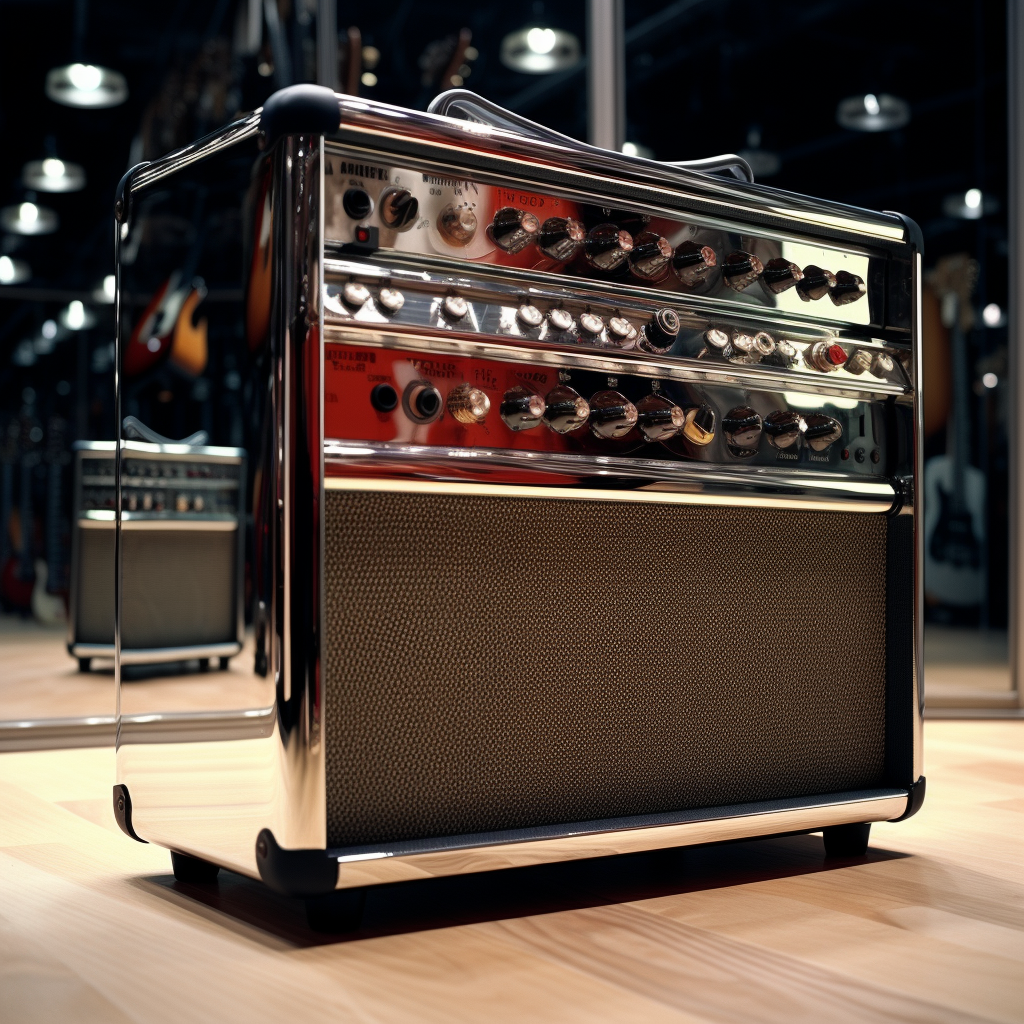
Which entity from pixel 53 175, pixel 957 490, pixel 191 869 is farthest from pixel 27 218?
pixel 957 490

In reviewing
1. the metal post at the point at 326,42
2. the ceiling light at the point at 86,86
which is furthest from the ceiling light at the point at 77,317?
the metal post at the point at 326,42

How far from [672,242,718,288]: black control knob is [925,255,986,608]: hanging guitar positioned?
202 centimetres

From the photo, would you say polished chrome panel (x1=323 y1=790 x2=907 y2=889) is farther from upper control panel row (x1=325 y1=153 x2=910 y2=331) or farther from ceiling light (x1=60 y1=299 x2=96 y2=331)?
ceiling light (x1=60 y1=299 x2=96 y2=331)

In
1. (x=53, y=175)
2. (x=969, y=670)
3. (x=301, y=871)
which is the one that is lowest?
(x=969, y=670)

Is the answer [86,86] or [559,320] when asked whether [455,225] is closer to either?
[559,320]

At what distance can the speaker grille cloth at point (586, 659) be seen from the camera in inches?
43.2

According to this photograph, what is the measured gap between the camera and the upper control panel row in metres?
1.10

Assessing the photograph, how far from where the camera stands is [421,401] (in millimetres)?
1112

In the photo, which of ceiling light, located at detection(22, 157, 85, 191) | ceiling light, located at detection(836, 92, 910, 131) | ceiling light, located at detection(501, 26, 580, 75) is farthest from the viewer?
ceiling light, located at detection(836, 92, 910, 131)

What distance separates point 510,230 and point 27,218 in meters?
2.32

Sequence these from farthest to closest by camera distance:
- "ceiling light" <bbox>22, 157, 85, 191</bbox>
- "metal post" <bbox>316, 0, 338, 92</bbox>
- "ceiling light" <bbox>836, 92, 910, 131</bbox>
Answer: "ceiling light" <bbox>836, 92, 910, 131</bbox>, "ceiling light" <bbox>22, 157, 85, 191</bbox>, "metal post" <bbox>316, 0, 338, 92</bbox>

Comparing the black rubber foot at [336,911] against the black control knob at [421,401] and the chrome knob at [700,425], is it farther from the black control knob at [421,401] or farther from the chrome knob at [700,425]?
the chrome knob at [700,425]

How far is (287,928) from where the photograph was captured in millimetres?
1108

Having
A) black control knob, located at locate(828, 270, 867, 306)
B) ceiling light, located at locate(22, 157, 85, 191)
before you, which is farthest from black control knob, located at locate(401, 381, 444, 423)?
ceiling light, located at locate(22, 157, 85, 191)
